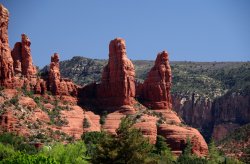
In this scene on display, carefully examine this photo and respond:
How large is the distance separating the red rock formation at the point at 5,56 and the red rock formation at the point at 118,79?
68.0ft

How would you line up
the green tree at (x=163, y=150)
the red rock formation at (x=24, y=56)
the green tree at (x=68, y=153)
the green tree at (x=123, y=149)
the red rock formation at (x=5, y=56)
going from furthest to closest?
the red rock formation at (x=24, y=56)
the red rock formation at (x=5, y=56)
the green tree at (x=163, y=150)
the green tree at (x=68, y=153)
the green tree at (x=123, y=149)

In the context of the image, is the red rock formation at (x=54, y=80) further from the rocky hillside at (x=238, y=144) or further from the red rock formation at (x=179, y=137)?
the rocky hillside at (x=238, y=144)

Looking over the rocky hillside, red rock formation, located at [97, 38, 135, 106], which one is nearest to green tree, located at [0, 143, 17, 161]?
red rock formation, located at [97, 38, 135, 106]

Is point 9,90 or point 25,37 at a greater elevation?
point 25,37

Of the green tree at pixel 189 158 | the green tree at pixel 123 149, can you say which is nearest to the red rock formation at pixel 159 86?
the green tree at pixel 189 158

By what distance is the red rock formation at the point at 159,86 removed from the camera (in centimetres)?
13812

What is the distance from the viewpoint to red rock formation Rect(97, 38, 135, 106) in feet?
434

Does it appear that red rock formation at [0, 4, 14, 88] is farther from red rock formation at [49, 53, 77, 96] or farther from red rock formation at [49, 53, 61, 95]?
red rock formation at [49, 53, 77, 96]

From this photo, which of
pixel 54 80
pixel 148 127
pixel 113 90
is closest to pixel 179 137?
pixel 148 127

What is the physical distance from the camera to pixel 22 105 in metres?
119

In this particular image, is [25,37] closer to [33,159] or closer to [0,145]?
[0,145]

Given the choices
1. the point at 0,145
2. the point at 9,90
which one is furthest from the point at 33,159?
the point at 9,90

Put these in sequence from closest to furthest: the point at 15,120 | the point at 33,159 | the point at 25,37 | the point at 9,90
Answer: the point at 33,159 → the point at 15,120 → the point at 9,90 → the point at 25,37

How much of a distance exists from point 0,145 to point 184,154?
36717 mm
